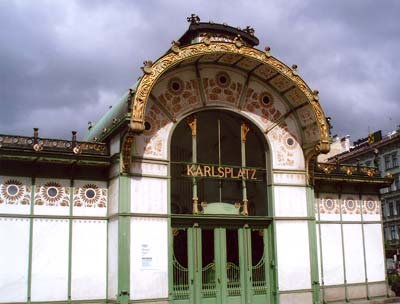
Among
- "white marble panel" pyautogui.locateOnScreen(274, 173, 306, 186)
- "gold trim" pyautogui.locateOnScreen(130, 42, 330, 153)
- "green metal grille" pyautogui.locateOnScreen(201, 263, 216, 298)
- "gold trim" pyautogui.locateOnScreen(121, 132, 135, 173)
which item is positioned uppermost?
"gold trim" pyautogui.locateOnScreen(130, 42, 330, 153)

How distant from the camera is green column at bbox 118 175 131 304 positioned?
15703mm

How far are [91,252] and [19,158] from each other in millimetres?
3598

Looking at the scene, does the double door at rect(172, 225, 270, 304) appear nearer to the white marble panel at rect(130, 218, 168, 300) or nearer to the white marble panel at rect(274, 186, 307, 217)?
the white marble panel at rect(130, 218, 168, 300)

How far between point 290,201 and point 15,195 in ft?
30.7

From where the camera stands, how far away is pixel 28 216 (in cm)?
1573

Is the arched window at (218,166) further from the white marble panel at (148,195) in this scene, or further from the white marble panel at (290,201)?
the white marble panel at (148,195)

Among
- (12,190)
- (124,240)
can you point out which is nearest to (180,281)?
(124,240)

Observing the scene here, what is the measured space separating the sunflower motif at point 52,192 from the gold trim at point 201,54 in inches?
117

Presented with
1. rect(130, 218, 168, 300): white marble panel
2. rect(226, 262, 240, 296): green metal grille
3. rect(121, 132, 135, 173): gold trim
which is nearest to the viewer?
rect(130, 218, 168, 300): white marble panel

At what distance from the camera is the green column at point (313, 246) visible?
61.4 ft

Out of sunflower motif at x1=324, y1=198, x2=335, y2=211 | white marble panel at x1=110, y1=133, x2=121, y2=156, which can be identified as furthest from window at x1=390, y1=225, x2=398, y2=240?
white marble panel at x1=110, y1=133, x2=121, y2=156

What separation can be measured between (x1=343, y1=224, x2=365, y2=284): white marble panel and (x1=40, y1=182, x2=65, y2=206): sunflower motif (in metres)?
11.0

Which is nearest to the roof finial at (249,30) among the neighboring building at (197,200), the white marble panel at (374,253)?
the neighboring building at (197,200)

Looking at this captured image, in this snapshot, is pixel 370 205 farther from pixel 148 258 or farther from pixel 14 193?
pixel 14 193
